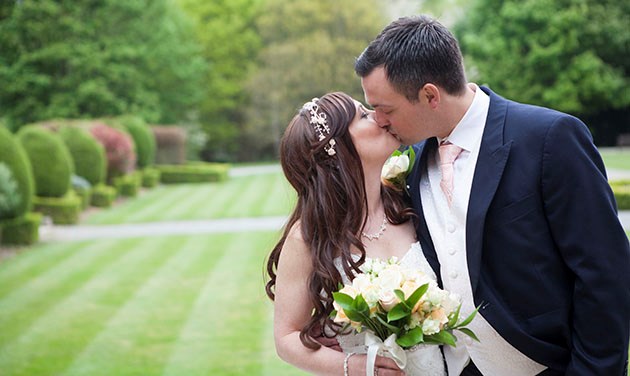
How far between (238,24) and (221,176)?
Result: 55.4 feet

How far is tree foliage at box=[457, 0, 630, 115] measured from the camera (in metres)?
31.7

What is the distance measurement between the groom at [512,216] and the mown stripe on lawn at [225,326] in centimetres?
455

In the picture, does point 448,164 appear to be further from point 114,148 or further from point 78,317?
point 114,148

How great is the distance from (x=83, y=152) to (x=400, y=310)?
20.1 meters

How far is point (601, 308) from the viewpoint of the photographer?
242 cm

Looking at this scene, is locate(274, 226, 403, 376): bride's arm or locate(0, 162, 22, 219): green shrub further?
locate(0, 162, 22, 219): green shrub

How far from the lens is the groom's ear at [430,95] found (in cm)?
267

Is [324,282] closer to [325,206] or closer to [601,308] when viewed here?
[325,206]

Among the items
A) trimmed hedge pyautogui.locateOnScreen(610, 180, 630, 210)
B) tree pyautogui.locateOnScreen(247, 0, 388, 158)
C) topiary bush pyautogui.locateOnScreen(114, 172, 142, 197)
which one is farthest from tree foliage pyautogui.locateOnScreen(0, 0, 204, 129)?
trimmed hedge pyautogui.locateOnScreen(610, 180, 630, 210)

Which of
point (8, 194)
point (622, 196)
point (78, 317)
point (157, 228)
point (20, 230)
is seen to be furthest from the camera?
point (157, 228)

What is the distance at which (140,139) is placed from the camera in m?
28.2

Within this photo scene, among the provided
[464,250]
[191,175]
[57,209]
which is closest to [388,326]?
[464,250]

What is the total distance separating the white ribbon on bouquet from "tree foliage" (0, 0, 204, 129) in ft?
93.7

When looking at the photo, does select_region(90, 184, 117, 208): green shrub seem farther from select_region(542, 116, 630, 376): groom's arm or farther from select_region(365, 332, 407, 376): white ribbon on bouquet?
select_region(542, 116, 630, 376): groom's arm
